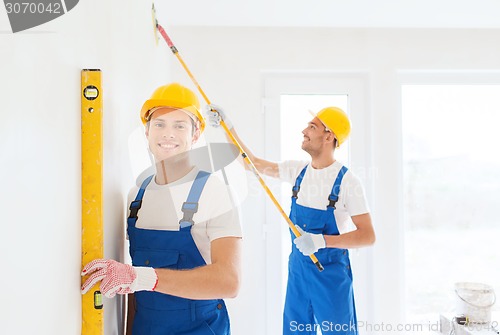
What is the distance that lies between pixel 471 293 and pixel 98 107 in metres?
2.86

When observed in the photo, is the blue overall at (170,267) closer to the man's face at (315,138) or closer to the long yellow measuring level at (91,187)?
the long yellow measuring level at (91,187)

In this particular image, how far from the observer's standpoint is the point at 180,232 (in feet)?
4.55

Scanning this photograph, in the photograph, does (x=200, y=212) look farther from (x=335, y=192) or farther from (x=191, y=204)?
(x=335, y=192)

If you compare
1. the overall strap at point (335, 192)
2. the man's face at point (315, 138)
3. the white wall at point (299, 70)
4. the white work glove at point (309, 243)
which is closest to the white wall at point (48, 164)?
the white work glove at point (309, 243)

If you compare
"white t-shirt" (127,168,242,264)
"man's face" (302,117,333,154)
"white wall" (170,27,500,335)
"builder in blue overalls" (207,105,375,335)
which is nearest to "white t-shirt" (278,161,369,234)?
"builder in blue overalls" (207,105,375,335)

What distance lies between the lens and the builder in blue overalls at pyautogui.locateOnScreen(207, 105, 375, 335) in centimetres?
247

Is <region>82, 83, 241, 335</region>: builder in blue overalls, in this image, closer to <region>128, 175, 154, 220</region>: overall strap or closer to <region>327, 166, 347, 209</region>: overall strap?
<region>128, 175, 154, 220</region>: overall strap

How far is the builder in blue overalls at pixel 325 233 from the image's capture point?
2.47 metres

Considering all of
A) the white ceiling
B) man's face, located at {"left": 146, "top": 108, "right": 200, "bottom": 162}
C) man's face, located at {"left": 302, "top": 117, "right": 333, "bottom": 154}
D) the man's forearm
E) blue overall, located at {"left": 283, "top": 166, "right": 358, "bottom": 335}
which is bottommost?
blue overall, located at {"left": 283, "top": 166, "right": 358, "bottom": 335}

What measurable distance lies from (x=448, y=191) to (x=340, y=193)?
147cm

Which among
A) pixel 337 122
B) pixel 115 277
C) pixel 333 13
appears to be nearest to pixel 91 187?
pixel 115 277

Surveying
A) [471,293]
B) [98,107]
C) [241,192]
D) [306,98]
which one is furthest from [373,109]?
[98,107]

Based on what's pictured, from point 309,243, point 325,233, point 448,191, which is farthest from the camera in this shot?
point 448,191

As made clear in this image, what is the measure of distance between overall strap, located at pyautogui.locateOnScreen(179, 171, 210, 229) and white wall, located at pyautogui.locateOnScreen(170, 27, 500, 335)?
189cm
